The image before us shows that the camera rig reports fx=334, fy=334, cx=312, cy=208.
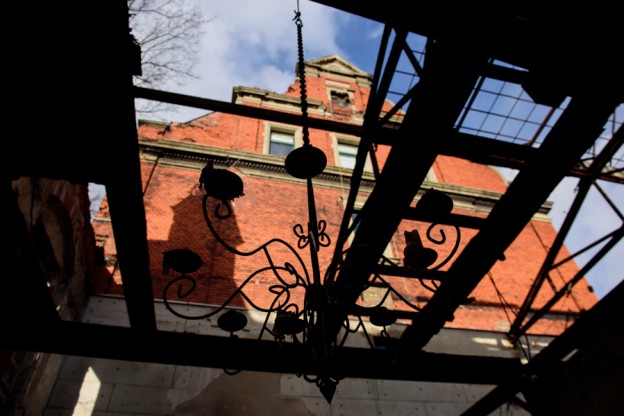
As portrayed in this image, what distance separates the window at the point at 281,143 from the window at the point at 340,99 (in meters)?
2.48

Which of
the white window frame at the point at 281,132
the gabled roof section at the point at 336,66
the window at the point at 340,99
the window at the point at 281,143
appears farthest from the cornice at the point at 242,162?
the gabled roof section at the point at 336,66

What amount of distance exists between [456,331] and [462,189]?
4.45 meters

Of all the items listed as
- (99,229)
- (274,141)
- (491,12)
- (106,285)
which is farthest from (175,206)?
(491,12)

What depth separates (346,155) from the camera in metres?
10.3

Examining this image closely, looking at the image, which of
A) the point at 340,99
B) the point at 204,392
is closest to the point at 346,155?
the point at 340,99

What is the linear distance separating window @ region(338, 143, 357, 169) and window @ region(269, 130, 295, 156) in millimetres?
1500

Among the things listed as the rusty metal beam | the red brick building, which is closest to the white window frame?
the red brick building

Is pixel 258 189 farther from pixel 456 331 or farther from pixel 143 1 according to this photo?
pixel 456 331

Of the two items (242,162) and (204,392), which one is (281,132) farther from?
(204,392)

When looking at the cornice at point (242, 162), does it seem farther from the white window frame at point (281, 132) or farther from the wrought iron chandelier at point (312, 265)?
the wrought iron chandelier at point (312, 265)

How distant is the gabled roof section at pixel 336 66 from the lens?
12555 millimetres

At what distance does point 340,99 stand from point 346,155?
2699 millimetres

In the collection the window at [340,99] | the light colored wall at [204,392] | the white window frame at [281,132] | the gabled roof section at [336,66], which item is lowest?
the light colored wall at [204,392]

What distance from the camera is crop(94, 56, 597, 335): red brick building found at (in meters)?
6.96
